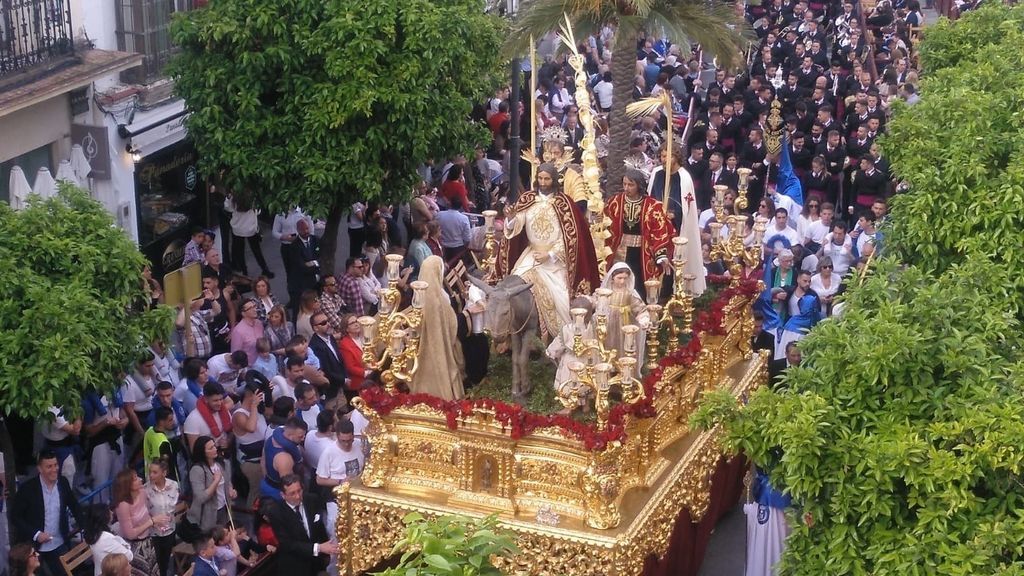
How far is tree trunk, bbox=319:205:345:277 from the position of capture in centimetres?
1780

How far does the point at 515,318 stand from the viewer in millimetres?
12578

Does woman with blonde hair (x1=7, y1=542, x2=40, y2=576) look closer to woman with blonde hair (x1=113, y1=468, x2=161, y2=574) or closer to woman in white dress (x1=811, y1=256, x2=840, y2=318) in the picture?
woman with blonde hair (x1=113, y1=468, x2=161, y2=574)

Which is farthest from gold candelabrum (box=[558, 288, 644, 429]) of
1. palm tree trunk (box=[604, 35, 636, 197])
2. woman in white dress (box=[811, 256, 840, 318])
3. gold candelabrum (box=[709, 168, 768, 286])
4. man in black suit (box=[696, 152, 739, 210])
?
man in black suit (box=[696, 152, 739, 210])

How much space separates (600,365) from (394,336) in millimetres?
1754

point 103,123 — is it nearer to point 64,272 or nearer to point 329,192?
point 329,192

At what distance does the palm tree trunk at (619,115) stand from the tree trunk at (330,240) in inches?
123

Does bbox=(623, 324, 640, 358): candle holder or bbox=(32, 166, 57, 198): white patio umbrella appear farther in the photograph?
bbox=(32, 166, 57, 198): white patio umbrella

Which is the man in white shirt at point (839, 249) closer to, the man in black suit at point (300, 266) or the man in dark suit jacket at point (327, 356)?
the man in black suit at point (300, 266)

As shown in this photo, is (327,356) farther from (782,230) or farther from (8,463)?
(782,230)

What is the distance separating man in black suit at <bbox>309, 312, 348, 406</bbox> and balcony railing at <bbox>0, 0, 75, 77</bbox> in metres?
4.17

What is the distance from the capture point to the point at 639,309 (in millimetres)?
12719

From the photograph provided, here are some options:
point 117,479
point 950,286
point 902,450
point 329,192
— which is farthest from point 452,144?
point 902,450

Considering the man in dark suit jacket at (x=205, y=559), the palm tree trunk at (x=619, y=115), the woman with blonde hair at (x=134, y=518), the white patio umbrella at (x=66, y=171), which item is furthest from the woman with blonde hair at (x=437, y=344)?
the white patio umbrella at (x=66, y=171)

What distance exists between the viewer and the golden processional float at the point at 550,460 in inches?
467
